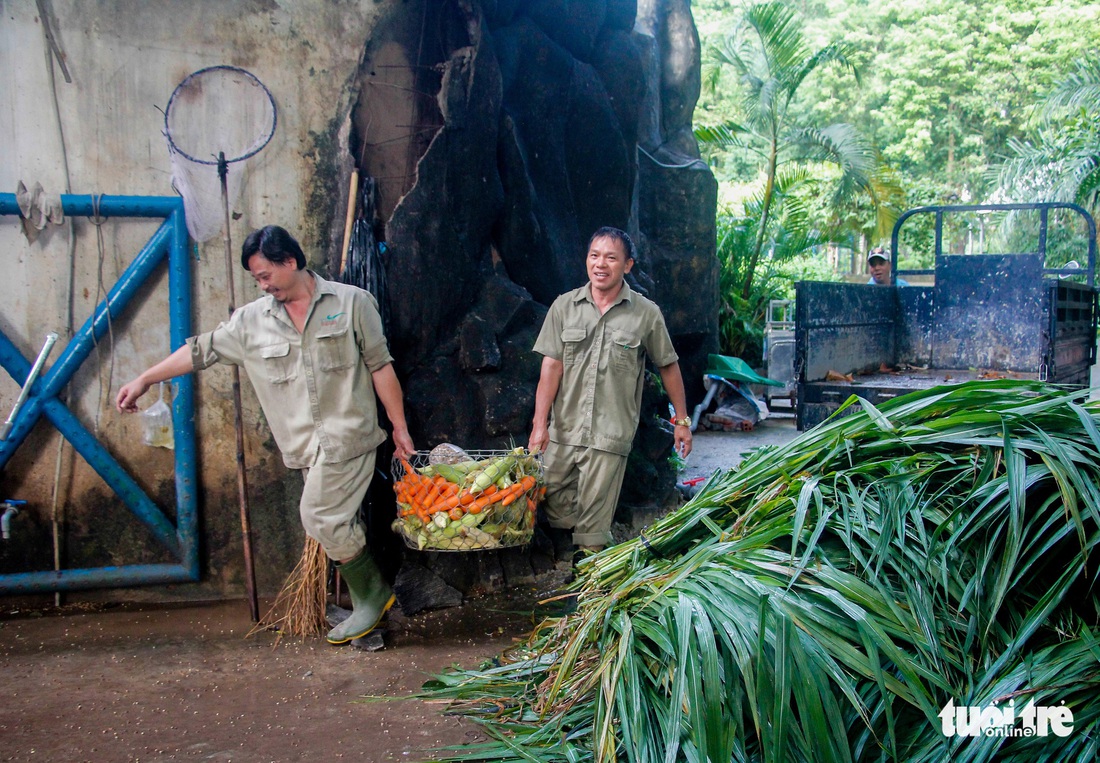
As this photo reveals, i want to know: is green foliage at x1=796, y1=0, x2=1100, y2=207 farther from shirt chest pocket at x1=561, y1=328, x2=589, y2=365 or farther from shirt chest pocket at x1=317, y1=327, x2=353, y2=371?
shirt chest pocket at x1=317, y1=327, x2=353, y2=371

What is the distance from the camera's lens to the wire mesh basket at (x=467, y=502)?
142 inches

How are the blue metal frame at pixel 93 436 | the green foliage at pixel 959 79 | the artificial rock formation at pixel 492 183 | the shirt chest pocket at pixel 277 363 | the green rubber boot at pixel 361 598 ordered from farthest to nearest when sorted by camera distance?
the green foliage at pixel 959 79
the artificial rock formation at pixel 492 183
the blue metal frame at pixel 93 436
the green rubber boot at pixel 361 598
the shirt chest pocket at pixel 277 363

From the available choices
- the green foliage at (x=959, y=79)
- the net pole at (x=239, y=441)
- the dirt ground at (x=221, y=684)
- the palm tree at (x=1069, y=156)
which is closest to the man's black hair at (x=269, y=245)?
the net pole at (x=239, y=441)

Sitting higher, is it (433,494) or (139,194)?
(139,194)

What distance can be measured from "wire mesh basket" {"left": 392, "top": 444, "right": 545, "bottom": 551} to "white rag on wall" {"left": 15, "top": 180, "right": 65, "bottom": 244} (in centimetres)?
214

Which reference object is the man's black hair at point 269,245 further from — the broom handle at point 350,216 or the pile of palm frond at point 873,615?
the pile of palm frond at point 873,615

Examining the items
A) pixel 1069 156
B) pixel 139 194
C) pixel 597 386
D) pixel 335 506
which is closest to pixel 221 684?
pixel 335 506

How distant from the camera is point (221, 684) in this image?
356 cm

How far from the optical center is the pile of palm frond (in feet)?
6.73

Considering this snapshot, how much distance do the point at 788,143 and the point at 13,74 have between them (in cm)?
1197

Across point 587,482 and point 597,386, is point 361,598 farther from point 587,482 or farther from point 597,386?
point 597,386

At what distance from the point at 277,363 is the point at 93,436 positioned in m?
1.25

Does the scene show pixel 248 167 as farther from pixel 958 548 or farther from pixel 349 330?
pixel 958 548

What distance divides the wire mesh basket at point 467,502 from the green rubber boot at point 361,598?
0.98 feet
